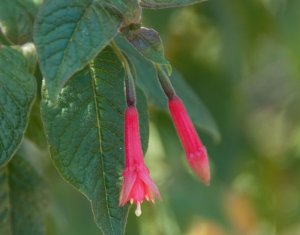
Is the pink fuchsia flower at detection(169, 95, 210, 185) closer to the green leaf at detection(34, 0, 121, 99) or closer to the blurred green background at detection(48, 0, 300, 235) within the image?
the green leaf at detection(34, 0, 121, 99)

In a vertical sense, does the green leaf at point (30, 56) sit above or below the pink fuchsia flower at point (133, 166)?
above

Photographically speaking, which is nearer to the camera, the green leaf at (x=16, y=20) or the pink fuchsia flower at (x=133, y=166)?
the pink fuchsia flower at (x=133, y=166)

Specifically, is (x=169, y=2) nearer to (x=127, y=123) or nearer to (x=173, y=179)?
(x=127, y=123)

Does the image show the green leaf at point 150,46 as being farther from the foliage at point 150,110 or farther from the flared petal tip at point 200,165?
the flared petal tip at point 200,165

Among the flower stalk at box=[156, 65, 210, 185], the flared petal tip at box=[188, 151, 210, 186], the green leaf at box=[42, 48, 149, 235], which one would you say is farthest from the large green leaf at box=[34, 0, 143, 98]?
the flared petal tip at box=[188, 151, 210, 186]

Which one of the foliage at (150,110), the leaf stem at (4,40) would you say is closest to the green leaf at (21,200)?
the foliage at (150,110)

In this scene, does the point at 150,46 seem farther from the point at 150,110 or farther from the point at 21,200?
the point at 150,110

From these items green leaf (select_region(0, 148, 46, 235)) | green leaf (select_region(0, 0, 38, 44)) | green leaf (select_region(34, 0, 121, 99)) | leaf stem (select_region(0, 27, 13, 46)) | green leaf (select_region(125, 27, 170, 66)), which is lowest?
green leaf (select_region(0, 148, 46, 235))

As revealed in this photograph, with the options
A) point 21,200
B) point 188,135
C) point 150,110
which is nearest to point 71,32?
point 188,135
